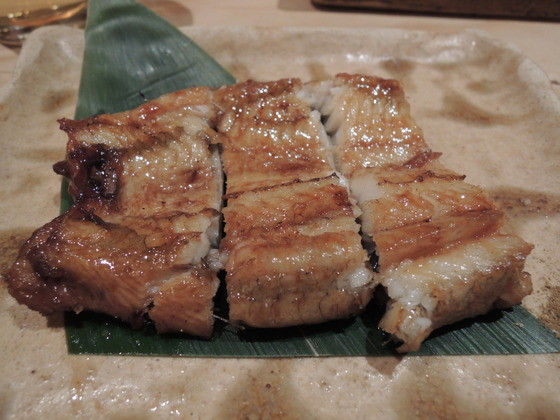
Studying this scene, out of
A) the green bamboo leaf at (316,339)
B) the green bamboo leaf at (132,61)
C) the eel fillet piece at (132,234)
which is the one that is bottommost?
the green bamboo leaf at (316,339)

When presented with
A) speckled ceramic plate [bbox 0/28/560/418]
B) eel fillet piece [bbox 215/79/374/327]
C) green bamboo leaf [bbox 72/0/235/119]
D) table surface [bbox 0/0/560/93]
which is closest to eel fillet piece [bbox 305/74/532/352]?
eel fillet piece [bbox 215/79/374/327]

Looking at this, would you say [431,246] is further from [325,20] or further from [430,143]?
[325,20]

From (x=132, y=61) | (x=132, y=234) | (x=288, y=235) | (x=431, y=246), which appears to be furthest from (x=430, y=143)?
(x=132, y=61)

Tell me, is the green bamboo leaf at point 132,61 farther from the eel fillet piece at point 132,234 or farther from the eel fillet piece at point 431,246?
the eel fillet piece at point 431,246

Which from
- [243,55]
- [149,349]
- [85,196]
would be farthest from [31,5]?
[149,349]

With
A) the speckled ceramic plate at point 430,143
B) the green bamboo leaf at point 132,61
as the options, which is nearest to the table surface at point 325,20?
the speckled ceramic plate at point 430,143

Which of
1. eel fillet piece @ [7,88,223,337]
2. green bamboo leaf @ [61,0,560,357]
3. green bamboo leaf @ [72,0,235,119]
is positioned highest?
green bamboo leaf @ [72,0,235,119]

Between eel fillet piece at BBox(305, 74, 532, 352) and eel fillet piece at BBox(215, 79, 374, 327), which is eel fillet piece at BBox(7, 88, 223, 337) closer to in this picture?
eel fillet piece at BBox(215, 79, 374, 327)
